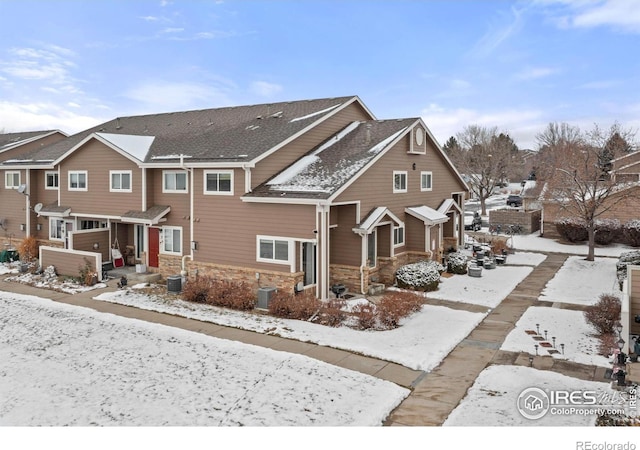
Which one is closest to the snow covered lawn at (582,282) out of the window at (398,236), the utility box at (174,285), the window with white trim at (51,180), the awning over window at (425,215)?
the awning over window at (425,215)

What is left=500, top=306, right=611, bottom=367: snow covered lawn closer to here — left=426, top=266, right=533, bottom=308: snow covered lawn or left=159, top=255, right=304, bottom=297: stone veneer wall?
left=426, top=266, right=533, bottom=308: snow covered lawn

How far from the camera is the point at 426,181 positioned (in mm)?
25172

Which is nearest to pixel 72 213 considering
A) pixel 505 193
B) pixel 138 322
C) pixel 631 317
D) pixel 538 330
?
pixel 138 322

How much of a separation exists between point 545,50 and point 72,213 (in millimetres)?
22796

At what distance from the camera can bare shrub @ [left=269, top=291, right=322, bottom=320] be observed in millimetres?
15625

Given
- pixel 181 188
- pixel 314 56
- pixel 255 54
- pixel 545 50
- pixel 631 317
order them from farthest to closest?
1. pixel 255 54
2. pixel 314 56
3. pixel 181 188
4. pixel 545 50
5. pixel 631 317

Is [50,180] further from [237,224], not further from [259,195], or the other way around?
[259,195]

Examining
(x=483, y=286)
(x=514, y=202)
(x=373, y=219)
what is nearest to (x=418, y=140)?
(x=373, y=219)

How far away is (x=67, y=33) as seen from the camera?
63.5 feet

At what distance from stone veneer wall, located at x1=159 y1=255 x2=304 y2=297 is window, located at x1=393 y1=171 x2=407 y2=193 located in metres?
6.95

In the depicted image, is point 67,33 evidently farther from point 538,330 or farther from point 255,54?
point 538,330

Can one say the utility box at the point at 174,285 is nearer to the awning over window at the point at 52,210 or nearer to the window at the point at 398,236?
the awning over window at the point at 52,210

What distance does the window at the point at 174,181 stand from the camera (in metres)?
21.0

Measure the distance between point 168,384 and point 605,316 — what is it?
40.2 ft
